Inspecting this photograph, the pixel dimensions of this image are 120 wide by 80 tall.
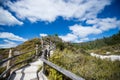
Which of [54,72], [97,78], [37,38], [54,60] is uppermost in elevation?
[37,38]

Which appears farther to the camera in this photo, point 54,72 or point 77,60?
→ point 77,60

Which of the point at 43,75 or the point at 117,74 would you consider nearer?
the point at 117,74

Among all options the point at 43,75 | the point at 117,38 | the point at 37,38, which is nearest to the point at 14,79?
the point at 43,75

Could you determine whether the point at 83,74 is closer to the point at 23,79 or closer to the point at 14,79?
the point at 23,79

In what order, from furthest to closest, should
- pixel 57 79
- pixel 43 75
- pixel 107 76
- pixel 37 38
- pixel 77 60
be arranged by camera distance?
pixel 37 38 < pixel 77 60 < pixel 43 75 < pixel 107 76 < pixel 57 79

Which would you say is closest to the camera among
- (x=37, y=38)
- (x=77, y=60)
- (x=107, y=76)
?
(x=107, y=76)

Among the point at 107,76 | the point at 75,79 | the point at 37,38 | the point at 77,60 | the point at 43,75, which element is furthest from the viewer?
the point at 37,38

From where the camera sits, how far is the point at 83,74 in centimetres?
630

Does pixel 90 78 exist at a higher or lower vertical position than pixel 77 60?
lower

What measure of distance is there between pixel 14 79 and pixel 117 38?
107 metres

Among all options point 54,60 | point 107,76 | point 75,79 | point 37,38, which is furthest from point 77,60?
point 37,38

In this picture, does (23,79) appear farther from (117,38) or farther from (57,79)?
(117,38)

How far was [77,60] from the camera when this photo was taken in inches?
363

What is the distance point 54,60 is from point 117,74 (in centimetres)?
334
